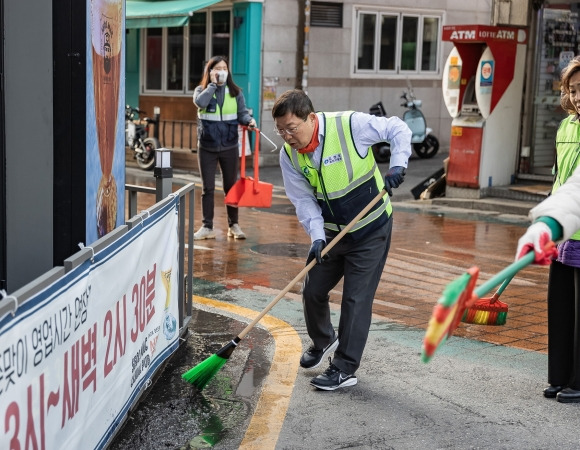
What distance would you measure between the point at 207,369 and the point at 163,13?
46.0 ft

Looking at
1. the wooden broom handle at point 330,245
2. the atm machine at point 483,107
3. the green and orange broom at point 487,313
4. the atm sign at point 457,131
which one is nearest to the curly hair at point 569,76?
the wooden broom handle at point 330,245

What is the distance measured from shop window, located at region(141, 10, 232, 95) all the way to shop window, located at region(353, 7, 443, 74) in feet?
8.97

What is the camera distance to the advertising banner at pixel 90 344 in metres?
3.26

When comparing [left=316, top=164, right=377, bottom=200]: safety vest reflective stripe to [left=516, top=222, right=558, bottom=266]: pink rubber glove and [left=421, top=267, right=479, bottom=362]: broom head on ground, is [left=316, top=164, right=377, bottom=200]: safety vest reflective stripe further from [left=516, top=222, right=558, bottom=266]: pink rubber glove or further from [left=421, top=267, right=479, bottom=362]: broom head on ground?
[left=421, top=267, right=479, bottom=362]: broom head on ground

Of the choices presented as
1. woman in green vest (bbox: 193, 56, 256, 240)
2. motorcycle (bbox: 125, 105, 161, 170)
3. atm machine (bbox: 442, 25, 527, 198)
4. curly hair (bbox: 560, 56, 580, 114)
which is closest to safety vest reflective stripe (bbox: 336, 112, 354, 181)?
curly hair (bbox: 560, 56, 580, 114)

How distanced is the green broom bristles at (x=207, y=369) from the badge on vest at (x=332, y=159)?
1102mm

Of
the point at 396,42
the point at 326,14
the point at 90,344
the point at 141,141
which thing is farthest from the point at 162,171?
the point at 396,42

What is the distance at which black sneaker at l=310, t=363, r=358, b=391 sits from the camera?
216 inches

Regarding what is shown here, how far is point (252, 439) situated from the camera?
15.5ft

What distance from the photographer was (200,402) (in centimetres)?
523

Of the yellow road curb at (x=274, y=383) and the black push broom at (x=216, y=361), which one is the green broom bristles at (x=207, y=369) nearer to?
the black push broom at (x=216, y=361)

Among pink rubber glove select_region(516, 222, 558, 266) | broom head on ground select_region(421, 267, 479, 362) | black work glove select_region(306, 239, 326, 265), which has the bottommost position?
black work glove select_region(306, 239, 326, 265)

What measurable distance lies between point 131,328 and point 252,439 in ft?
2.60

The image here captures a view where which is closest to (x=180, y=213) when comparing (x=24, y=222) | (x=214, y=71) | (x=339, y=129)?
(x=339, y=129)
